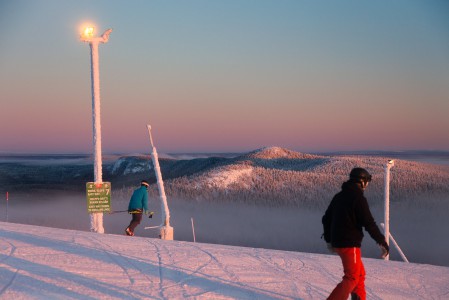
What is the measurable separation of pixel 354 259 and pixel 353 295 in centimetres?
62

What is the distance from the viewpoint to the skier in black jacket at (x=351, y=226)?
7.00 meters

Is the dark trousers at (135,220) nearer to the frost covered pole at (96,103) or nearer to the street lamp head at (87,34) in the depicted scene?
the frost covered pole at (96,103)

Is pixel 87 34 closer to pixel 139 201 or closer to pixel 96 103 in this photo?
pixel 96 103

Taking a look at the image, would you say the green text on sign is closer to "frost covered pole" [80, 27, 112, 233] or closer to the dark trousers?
"frost covered pole" [80, 27, 112, 233]

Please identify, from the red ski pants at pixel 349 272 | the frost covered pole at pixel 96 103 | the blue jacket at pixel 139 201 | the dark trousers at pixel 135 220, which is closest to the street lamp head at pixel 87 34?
the frost covered pole at pixel 96 103

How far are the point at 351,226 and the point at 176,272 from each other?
376cm

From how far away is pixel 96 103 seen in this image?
1650cm

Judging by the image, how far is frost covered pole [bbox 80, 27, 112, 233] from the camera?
1612cm

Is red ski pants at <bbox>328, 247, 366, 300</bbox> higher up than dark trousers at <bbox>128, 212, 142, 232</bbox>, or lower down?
higher up

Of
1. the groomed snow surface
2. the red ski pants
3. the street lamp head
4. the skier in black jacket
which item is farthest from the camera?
the street lamp head

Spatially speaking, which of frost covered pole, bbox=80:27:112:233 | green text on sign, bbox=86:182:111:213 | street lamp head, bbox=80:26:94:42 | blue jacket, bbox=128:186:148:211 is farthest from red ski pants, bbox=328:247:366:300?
street lamp head, bbox=80:26:94:42

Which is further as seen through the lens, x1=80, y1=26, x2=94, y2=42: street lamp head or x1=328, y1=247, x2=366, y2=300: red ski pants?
x1=80, y1=26, x2=94, y2=42: street lamp head

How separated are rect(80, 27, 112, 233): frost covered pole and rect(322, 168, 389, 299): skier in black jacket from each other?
10.7m

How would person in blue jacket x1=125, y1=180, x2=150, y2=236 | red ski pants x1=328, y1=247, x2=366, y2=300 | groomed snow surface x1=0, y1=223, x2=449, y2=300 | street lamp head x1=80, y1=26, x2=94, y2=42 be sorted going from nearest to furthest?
red ski pants x1=328, y1=247, x2=366, y2=300 < groomed snow surface x1=0, y1=223, x2=449, y2=300 < street lamp head x1=80, y1=26, x2=94, y2=42 < person in blue jacket x1=125, y1=180, x2=150, y2=236
